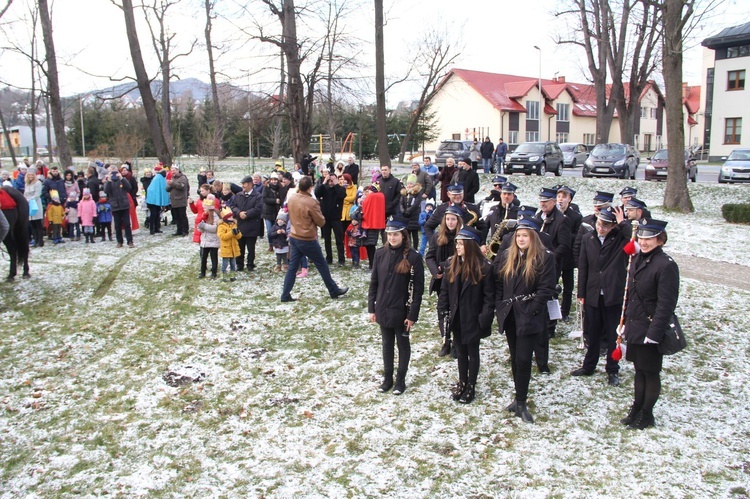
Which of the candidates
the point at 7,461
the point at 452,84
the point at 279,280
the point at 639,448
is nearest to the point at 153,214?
the point at 279,280

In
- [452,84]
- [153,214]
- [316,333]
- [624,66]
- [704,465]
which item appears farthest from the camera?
[452,84]

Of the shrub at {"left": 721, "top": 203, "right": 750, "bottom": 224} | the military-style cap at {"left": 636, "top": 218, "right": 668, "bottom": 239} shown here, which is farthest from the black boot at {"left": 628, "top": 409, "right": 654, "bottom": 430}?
the shrub at {"left": 721, "top": 203, "right": 750, "bottom": 224}

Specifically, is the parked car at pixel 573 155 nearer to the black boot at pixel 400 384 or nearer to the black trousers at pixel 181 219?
the black trousers at pixel 181 219

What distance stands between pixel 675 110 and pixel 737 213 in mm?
3505

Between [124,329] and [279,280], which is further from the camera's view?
[279,280]

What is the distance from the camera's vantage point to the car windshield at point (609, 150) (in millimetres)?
24984

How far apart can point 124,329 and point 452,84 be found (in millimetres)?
52136

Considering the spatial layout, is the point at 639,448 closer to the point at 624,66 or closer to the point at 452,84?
the point at 624,66

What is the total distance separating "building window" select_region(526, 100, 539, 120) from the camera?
5741 centimetres

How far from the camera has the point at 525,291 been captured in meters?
5.31

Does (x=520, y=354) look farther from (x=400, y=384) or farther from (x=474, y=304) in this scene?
(x=400, y=384)

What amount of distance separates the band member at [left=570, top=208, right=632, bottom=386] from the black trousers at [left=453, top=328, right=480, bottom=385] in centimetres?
133

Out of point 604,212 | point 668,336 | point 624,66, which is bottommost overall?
point 668,336

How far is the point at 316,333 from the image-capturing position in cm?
808
